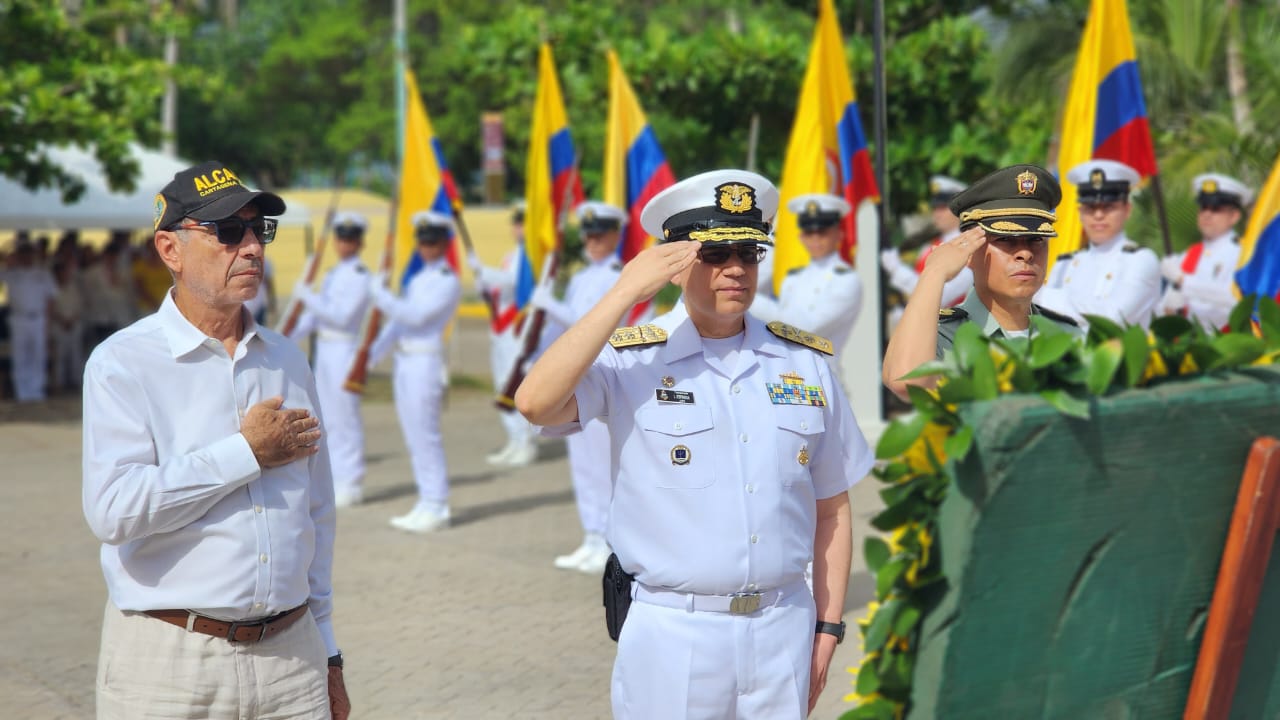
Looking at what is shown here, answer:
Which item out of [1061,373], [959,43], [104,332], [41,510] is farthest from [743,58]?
[1061,373]

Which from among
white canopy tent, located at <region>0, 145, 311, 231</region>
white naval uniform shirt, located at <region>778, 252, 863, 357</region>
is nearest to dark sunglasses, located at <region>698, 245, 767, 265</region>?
white naval uniform shirt, located at <region>778, 252, 863, 357</region>

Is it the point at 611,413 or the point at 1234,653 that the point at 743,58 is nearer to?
the point at 611,413

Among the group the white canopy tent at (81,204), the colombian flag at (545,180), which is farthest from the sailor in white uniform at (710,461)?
the white canopy tent at (81,204)

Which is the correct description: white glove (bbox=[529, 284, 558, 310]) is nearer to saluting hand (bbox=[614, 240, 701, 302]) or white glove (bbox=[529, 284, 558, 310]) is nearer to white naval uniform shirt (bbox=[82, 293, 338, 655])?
white naval uniform shirt (bbox=[82, 293, 338, 655])

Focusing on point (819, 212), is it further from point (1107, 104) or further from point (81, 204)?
point (81, 204)

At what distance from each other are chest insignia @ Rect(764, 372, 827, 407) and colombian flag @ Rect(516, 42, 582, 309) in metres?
8.34

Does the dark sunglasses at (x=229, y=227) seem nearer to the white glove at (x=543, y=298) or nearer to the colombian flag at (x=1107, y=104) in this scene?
the colombian flag at (x=1107, y=104)

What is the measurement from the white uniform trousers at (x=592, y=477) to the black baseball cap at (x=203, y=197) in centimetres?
510

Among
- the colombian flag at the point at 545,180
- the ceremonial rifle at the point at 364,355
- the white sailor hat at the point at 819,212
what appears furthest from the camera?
the colombian flag at the point at 545,180

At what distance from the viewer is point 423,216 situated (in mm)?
10922

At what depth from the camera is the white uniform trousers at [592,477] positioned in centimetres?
872

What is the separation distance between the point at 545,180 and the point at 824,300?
4198 millimetres

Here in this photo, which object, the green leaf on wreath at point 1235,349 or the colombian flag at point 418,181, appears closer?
the green leaf on wreath at point 1235,349

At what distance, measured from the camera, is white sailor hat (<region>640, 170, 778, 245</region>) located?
3414 millimetres
